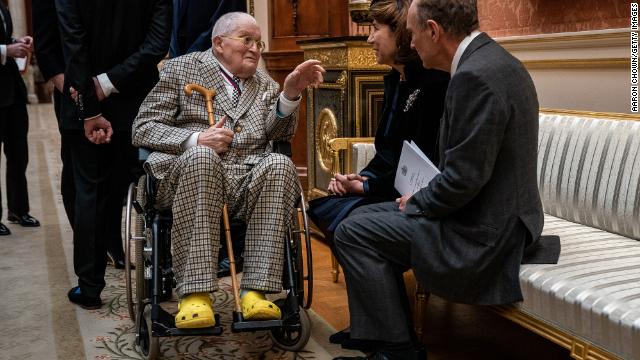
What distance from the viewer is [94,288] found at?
3340 millimetres

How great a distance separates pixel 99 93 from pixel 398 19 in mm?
1340

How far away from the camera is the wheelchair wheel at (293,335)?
2.74 metres

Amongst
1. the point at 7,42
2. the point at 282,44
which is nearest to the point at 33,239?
the point at 7,42

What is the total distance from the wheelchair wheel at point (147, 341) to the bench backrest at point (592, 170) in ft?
5.61

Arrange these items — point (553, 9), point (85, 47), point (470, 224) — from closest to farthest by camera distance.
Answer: point (470, 224) < point (85, 47) < point (553, 9)

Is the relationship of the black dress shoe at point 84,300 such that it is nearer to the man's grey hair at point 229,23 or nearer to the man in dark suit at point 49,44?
the man in dark suit at point 49,44

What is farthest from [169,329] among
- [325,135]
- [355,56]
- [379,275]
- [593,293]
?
[325,135]

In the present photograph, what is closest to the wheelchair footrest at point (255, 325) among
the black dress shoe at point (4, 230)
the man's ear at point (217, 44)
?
the man's ear at point (217, 44)

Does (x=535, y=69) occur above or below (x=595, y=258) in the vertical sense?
above

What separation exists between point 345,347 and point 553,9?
75.0 inches

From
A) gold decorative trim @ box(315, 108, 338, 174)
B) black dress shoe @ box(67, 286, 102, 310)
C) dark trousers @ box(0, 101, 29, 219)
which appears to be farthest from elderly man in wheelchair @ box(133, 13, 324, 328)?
dark trousers @ box(0, 101, 29, 219)

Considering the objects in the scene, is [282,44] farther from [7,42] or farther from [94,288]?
[94,288]

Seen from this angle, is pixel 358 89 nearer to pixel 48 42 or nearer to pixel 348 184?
pixel 348 184

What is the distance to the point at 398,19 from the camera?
9.29 feet
